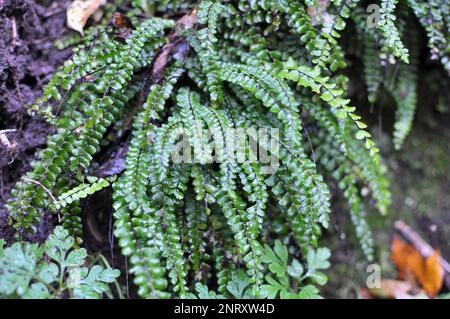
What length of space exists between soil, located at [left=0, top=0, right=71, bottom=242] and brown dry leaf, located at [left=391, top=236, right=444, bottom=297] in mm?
2371

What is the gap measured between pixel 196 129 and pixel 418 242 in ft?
6.90

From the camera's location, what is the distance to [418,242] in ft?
9.61

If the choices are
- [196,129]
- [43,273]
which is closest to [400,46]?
[196,129]

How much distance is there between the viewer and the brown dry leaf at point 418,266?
2.61 meters

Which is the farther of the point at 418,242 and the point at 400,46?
the point at 418,242

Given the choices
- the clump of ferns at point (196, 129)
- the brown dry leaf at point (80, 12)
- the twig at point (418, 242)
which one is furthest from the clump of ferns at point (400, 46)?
the brown dry leaf at point (80, 12)

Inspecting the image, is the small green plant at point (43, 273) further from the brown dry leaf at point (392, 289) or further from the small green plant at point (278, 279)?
the brown dry leaf at point (392, 289)

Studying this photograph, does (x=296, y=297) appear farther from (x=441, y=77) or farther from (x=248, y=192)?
(x=441, y=77)

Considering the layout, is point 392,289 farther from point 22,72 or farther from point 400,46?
point 22,72

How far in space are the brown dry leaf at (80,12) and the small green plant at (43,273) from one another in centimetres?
122

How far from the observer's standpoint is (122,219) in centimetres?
168

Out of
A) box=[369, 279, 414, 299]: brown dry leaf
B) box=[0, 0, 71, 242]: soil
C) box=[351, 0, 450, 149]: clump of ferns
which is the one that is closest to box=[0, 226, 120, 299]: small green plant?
box=[0, 0, 71, 242]: soil

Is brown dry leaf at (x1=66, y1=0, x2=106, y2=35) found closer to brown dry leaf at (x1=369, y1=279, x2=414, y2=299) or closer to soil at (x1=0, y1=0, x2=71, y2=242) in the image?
soil at (x1=0, y1=0, x2=71, y2=242)

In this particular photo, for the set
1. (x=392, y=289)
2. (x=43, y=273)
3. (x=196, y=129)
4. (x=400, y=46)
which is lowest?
(x=392, y=289)
